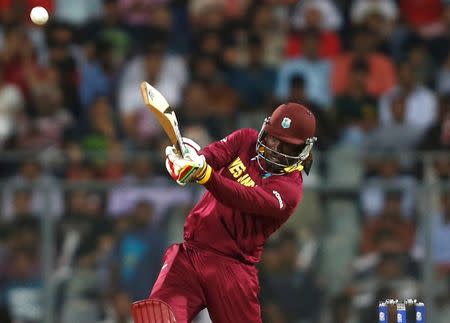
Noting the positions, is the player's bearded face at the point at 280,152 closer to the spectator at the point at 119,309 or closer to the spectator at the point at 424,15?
the spectator at the point at 119,309

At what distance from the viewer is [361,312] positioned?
37.1ft

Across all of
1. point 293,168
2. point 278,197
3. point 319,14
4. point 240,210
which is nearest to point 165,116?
Answer: point 240,210

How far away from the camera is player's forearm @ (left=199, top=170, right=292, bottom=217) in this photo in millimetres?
7148

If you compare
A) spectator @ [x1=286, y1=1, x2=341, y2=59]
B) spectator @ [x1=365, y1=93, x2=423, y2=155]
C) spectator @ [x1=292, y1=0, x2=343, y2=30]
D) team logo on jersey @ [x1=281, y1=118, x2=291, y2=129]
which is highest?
spectator @ [x1=292, y1=0, x2=343, y2=30]

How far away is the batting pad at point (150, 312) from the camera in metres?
7.29

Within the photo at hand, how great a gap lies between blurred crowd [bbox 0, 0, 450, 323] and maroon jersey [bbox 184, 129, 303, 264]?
3583 millimetres

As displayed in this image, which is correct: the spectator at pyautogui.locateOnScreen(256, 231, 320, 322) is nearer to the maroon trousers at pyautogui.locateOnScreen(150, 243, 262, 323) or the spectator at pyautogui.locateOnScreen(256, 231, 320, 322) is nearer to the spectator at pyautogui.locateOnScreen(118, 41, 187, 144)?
the spectator at pyautogui.locateOnScreen(118, 41, 187, 144)

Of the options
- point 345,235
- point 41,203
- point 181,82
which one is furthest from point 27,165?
point 345,235

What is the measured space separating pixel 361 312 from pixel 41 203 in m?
3.39

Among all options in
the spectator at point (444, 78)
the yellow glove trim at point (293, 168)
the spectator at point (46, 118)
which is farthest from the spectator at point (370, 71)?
the yellow glove trim at point (293, 168)

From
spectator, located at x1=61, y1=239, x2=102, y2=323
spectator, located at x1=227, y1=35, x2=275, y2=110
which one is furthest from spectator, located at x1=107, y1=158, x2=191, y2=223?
spectator, located at x1=227, y1=35, x2=275, y2=110

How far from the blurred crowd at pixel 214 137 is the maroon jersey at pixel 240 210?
3583 millimetres

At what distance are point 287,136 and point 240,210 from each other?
58cm

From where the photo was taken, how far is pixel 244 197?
23.9ft
